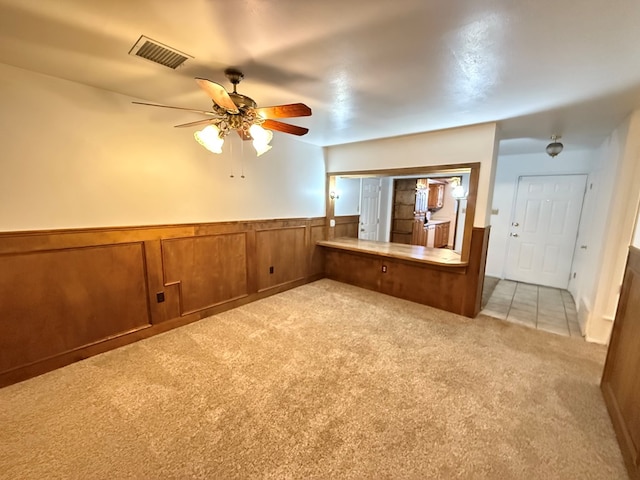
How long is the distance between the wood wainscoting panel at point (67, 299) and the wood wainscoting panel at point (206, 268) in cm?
32

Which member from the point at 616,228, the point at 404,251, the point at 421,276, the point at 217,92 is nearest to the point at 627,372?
the point at 616,228

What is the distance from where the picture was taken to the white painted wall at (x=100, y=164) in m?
2.09

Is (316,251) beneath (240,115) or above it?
beneath

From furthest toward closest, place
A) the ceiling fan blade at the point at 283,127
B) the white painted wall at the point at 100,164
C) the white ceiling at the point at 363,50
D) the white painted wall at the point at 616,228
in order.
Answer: the white painted wall at the point at 616,228 < the ceiling fan blade at the point at 283,127 < the white painted wall at the point at 100,164 < the white ceiling at the point at 363,50

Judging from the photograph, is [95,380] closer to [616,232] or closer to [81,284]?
[81,284]

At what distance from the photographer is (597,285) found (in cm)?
288

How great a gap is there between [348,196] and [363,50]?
12.8 feet

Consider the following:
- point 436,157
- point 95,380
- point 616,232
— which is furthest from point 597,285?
point 95,380

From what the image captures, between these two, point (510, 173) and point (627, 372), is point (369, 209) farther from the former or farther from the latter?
point (627, 372)

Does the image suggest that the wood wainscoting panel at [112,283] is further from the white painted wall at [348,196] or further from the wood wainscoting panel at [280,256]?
the white painted wall at [348,196]

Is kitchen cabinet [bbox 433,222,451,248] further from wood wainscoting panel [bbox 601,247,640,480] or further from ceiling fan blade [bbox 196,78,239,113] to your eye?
ceiling fan blade [bbox 196,78,239,113]

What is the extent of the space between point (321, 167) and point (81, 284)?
360 cm

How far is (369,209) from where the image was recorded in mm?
6168

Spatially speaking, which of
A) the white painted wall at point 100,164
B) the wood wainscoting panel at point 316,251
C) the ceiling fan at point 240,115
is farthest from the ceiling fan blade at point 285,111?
the wood wainscoting panel at point 316,251
